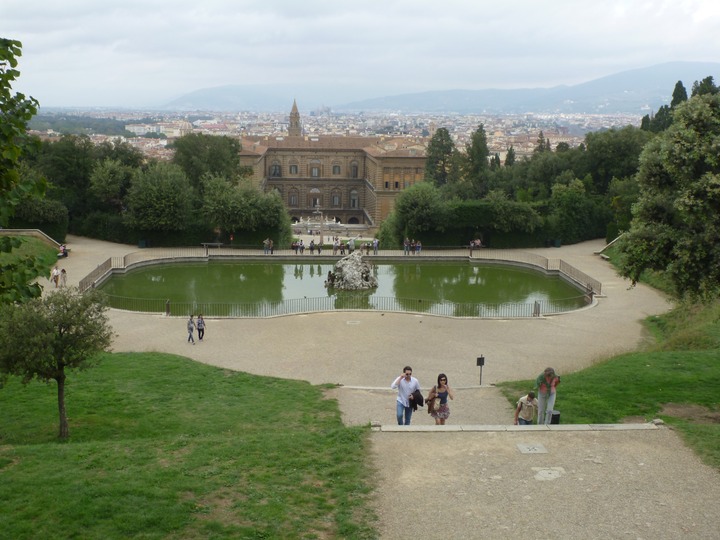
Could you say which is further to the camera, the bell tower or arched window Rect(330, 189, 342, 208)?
the bell tower

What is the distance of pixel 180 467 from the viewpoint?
11.0 meters

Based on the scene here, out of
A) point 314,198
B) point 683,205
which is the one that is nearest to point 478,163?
point 314,198

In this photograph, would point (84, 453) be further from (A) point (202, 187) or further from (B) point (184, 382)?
(A) point (202, 187)

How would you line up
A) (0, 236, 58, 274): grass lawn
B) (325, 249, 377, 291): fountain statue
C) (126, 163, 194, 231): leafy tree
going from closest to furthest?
(325, 249, 377, 291): fountain statue, (0, 236, 58, 274): grass lawn, (126, 163, 194, 231): leafy tree

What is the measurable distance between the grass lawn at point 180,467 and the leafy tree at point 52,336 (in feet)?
4.06

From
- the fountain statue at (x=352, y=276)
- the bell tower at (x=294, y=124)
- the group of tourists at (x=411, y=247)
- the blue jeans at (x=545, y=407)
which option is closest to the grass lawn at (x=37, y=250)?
the fountain statue at (x=352, y=276)

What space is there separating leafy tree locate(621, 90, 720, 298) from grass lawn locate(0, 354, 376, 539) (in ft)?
23.3

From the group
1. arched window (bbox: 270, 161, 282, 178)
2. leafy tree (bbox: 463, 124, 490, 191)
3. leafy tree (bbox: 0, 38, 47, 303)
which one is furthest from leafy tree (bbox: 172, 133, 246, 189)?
leafy tree (bbox: 0, 38, 47, 303)

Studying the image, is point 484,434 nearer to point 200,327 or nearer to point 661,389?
point 661,389

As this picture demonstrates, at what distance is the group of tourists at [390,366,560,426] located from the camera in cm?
1314

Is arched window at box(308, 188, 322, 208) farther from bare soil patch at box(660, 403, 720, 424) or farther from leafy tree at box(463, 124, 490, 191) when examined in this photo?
bare soil patch at box(660, 403, 720, 424)

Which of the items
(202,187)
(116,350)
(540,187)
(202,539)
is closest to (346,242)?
(202,187)

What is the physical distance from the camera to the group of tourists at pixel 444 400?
13.1 m

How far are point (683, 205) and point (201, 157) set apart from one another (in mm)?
41369
